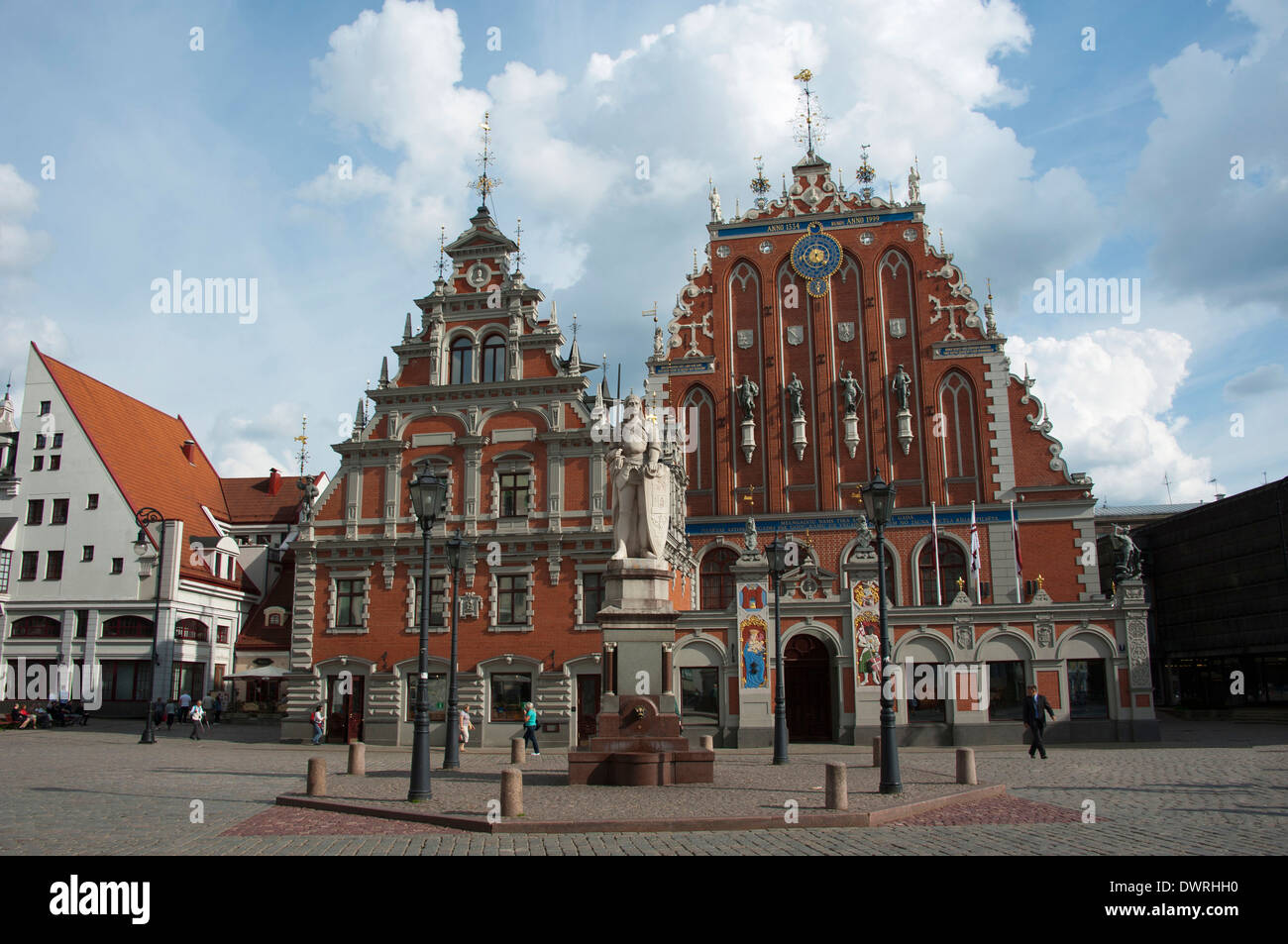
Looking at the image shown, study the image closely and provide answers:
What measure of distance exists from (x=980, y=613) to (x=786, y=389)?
1271 cm

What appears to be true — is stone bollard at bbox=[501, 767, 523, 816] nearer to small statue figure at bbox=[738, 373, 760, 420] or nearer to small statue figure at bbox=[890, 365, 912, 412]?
small statue figure at bbox=[738, 373, 760, 420]

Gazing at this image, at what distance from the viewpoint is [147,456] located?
162 feet

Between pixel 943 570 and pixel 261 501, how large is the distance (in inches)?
1519

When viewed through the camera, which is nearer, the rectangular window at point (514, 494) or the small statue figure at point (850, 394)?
the rectangular window at point (514, 494)

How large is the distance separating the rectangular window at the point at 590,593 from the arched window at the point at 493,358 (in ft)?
26.1

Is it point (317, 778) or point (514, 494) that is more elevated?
point (514, 494)

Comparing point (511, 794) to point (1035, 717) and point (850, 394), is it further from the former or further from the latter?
point (850, 394)

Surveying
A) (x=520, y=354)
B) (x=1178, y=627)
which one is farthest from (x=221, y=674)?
(x=1178, y=627)

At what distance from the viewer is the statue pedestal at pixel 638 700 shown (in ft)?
53.8

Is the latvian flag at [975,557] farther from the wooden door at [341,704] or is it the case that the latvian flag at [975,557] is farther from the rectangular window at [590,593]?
the wooden door at [341,704]

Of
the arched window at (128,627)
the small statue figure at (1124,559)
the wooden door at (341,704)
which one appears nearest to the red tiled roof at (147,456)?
the arched window at (128,627)

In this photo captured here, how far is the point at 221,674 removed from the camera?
47.6m

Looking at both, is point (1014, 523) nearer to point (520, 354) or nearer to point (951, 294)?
point (951, 294)

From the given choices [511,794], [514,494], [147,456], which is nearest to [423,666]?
[511,794]
